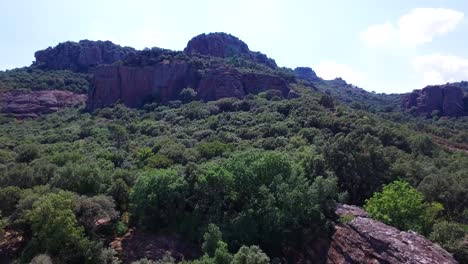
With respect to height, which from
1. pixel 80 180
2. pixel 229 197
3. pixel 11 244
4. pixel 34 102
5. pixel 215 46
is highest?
pixel 215 46

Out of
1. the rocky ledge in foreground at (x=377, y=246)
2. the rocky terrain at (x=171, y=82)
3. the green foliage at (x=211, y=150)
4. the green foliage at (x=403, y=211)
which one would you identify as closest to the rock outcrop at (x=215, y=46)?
the rocky terrain at (x=171, y=82)

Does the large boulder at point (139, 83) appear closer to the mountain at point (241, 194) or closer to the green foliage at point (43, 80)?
→ the green foliage at point (43, 80)

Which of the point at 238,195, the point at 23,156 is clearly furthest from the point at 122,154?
the point at 238,195

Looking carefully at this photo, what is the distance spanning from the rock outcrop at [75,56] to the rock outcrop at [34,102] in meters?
30.2

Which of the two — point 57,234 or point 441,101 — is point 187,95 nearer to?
point 57,234

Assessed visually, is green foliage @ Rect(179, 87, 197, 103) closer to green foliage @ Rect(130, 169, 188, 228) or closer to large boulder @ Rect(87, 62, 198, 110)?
large boulder @ Rect(87, 62, 198, 110)

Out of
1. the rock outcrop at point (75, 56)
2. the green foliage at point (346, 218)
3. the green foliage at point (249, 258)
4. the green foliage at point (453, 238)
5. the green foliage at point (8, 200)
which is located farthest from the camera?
the rock outcrop at point (75, 56)

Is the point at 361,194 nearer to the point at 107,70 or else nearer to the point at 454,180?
the point at 454,180

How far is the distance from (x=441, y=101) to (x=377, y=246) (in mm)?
119684

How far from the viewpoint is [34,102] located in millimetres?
Answer: 116812

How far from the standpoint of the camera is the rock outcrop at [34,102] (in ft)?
367

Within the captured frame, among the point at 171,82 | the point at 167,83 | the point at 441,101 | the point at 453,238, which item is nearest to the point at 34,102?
the point at 167,83

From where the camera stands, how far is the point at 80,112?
11044cm

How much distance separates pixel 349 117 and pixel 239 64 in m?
57.4
